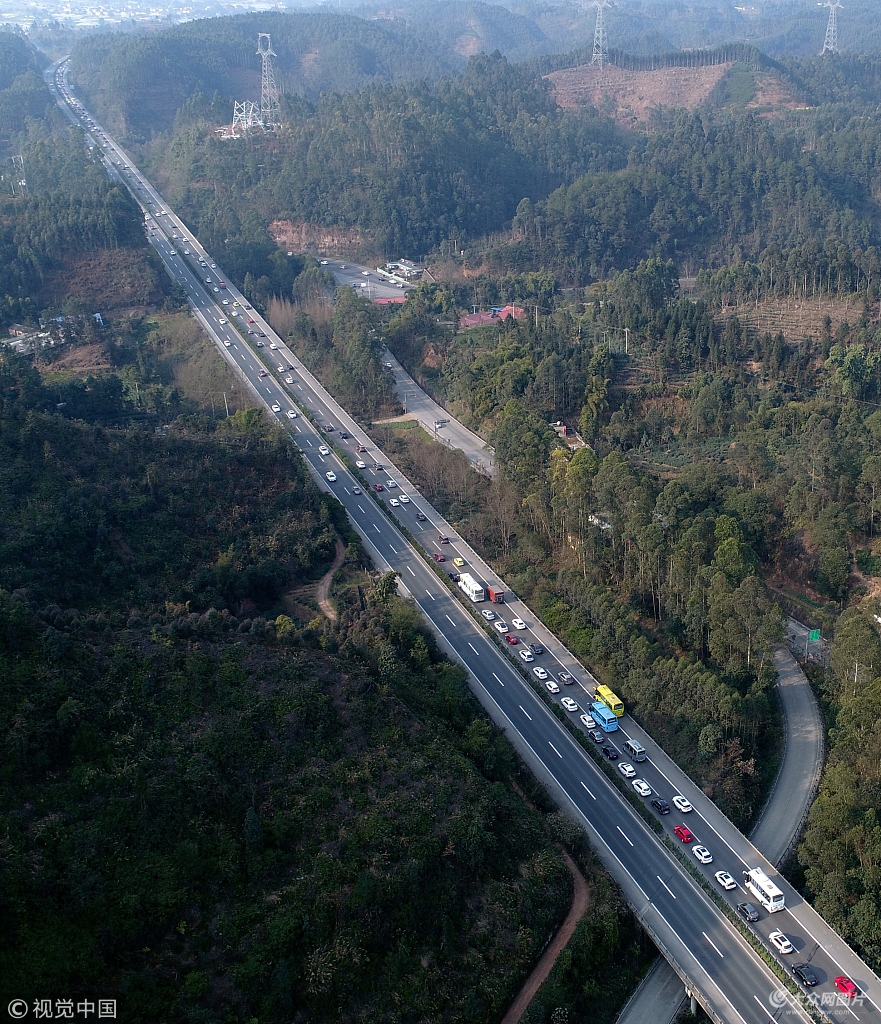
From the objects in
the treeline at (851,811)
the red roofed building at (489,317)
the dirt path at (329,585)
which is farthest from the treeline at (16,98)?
the treeline at (851,811)

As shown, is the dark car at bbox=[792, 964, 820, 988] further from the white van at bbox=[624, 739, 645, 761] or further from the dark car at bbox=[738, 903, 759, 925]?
the white van at bbox=[624, 739, 645, 761]

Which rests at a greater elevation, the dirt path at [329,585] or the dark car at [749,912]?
the dirt path at [329,585]

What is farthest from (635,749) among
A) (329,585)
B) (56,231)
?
(56,231)

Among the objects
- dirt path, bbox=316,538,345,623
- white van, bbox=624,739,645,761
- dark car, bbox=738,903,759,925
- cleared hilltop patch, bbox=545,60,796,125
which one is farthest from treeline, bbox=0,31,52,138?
dark car, bbox=738,903,759,925

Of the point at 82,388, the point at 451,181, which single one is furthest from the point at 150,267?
the point at 451,181

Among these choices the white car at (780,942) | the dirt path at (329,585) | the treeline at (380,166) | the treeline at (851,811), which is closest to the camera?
the white car at (780,942)

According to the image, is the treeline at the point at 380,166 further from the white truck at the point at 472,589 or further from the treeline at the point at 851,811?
the treeline at the point at 851,811
